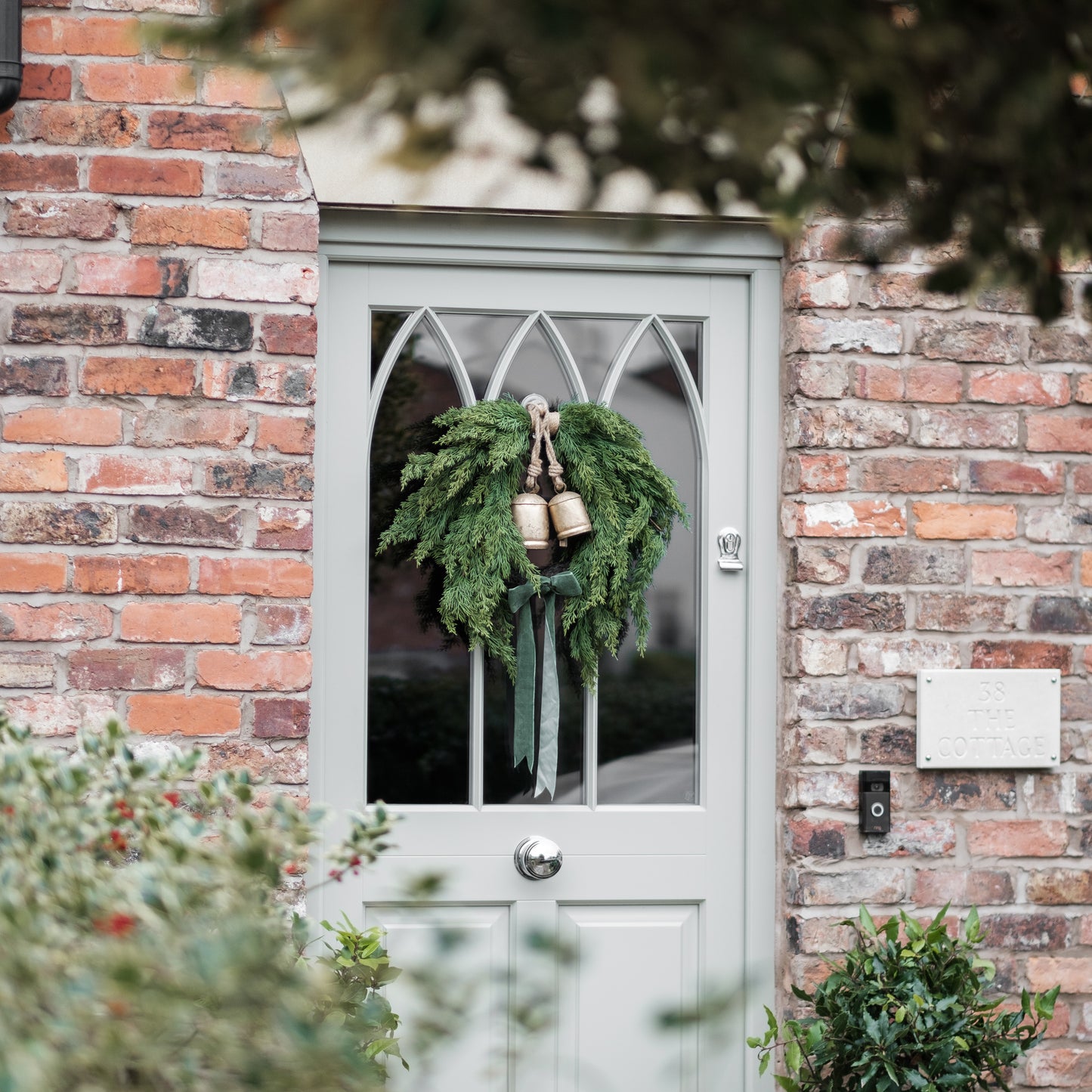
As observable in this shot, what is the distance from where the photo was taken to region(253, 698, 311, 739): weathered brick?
93.6 inches

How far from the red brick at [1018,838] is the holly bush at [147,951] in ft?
5.76

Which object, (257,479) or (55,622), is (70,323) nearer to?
(257,479)

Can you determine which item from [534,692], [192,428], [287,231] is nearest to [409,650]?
[534,692]

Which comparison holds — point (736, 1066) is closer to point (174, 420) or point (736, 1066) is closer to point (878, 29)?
point (174, 420)

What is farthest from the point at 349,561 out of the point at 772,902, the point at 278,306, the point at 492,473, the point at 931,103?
the point at 931,103

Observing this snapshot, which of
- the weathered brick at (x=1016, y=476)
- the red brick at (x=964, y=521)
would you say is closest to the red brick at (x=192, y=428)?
the red brick at (x=964, y=521)

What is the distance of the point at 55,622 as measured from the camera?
7.66ft

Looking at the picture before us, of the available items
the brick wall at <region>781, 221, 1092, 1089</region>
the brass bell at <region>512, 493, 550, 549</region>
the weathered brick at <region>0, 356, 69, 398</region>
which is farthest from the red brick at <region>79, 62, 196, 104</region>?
the brick wall at <region>781, 221, 1092, 1089</region>

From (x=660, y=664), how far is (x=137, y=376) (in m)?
1.24

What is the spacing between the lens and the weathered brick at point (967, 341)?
2.57 metres

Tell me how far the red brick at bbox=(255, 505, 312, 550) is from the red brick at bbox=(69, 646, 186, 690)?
0.27 meters

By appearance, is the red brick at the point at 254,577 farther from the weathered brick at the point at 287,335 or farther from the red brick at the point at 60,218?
the red brick at the point at 60,218

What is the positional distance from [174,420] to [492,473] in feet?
2.08

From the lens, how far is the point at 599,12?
23.1 inches
